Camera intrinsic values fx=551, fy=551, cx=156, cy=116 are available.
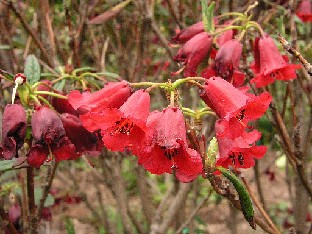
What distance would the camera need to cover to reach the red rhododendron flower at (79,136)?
4.30 feet

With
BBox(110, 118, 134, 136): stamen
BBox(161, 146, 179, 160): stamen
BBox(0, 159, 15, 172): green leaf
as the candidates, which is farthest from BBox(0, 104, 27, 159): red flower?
BBox(161, 146, 179, 160): stamen

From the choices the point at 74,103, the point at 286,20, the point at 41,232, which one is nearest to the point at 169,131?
the point at 74,103

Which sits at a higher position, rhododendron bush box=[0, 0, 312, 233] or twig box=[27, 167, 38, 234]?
rhododendron bush box=[0, 0, 312, 233]

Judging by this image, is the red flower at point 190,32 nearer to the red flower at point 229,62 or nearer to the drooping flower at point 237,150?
the red flower at point 229,62

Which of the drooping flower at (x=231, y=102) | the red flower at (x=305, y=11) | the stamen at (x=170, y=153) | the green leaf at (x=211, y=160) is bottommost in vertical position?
the red flower at (x=305, y=11)

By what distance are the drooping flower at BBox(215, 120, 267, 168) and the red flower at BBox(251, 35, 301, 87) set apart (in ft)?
0.95

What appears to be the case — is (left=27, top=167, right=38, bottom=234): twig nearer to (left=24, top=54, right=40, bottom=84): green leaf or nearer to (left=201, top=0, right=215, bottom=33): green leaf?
(left=24, top=54, right=40, bottom=84): green leaf

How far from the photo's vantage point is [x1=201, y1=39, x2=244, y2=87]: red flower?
144 centimetres

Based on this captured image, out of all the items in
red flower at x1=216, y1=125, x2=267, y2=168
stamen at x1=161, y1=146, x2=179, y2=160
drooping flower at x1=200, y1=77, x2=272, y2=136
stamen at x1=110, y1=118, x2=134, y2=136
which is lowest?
red flower at x1=216, y1=125, x2=267, y2=168

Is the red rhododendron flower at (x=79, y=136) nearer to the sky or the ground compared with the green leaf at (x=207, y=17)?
nearer to the ground

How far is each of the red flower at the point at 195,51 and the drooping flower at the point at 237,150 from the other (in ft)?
1.03

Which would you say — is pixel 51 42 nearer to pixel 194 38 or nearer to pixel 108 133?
pixel 194 38

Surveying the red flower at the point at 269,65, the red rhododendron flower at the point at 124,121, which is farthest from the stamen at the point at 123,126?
the red flower at the point at 269,65

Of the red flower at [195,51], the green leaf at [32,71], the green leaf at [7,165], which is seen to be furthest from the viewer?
the red flower at [195,51]
